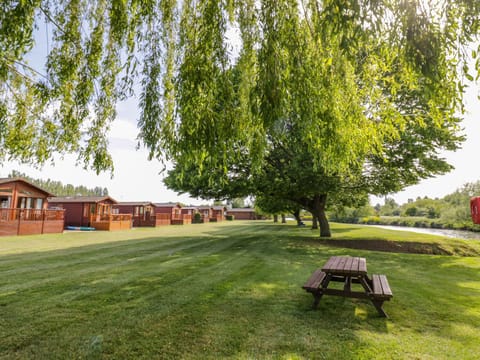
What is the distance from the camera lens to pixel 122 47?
4965mm

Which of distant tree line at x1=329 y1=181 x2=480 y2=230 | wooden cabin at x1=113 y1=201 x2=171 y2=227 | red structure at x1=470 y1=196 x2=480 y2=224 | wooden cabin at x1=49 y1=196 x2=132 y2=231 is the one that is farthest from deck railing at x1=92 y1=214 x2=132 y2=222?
red structure at x1=470 y1=196 x2=480 y2=224

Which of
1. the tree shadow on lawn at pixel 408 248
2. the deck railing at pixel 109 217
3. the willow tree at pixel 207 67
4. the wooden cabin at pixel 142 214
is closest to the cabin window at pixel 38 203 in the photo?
the deck railing at pixel 109 217

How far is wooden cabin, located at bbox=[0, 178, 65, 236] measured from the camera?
1864 centimetres

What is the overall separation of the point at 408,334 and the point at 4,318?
19.9 ft

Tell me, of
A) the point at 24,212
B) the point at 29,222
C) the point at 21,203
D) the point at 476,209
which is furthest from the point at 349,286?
the point at 21,203

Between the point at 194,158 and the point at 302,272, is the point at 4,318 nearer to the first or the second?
the point at 194,158

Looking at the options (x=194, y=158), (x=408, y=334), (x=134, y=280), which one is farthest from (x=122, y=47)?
(x=408, y=334)

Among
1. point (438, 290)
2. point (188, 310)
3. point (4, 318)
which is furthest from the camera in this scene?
point (438, 290)

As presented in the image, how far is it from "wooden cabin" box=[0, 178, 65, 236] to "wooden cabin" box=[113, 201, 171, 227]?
1100cm

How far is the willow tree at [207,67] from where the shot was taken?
362 centimetres

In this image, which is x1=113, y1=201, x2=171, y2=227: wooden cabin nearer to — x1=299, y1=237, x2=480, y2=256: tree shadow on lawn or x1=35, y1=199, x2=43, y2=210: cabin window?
x1=35, y1=199, x2=43, y2=210: cabin window

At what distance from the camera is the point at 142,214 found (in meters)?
37.2

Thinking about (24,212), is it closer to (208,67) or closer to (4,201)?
(4,201)

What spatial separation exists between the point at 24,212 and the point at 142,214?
17.5 meters
